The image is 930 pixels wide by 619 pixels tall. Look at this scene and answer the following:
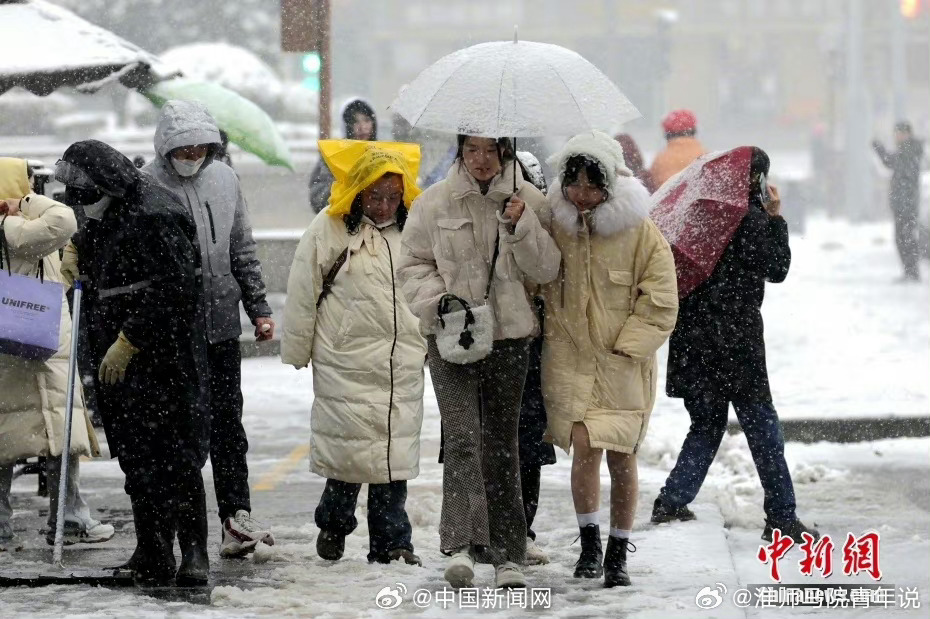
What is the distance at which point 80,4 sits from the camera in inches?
1756

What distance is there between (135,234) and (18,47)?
3787 mm

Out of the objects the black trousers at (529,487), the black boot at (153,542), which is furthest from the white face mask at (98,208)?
the black trousers at (529,487)

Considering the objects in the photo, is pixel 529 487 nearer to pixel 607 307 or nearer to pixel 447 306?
pixel 607 307

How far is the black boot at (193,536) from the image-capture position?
635 centimetres

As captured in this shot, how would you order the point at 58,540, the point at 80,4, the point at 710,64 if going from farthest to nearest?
1. the point at 710,64
2. the point at 80,4
3. the point at 58,540

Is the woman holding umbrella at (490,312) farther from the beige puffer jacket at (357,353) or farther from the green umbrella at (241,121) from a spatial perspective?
the green umbrella at (241,121)

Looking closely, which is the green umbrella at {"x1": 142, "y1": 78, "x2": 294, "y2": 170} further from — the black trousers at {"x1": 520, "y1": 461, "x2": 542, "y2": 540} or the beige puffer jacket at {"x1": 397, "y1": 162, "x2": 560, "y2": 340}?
the beige puffer jacket at {"x1": 397, "y1": 162, "x2": 560, "y2": 340}

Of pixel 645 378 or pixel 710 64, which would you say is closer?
pixel 645 378

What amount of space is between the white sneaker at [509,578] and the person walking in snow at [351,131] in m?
4.22

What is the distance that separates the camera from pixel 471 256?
627 centimetres

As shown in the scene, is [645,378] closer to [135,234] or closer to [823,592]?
[823,592]

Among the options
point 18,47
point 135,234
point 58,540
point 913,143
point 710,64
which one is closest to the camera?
point 135,234

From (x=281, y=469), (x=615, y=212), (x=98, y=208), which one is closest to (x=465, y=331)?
(x=615, y=212)

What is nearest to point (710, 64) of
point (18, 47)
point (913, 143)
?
point (913, 143)
